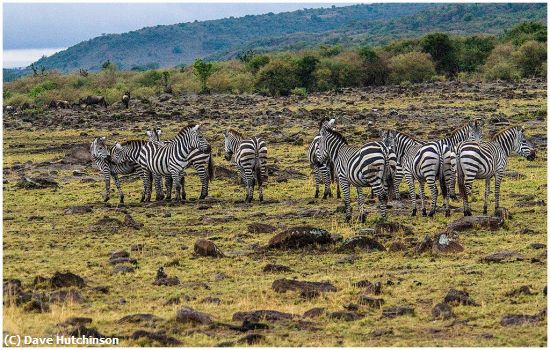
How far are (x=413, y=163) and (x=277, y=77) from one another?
136 feet

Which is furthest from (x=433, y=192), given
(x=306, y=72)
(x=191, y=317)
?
(x=306, y=72)

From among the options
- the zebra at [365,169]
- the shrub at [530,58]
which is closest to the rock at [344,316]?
the zebra at [365,169]

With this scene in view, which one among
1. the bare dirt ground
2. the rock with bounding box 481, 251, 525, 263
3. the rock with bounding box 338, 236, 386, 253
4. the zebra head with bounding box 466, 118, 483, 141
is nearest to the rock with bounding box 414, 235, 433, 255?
the bare dirt ground

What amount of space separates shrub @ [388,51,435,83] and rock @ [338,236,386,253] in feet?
147

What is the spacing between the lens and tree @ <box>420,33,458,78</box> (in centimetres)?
6300

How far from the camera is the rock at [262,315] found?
9.45 metres

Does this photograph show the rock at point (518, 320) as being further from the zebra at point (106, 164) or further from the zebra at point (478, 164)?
the zebra at point (106, 164)

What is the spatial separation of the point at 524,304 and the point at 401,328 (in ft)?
5.06

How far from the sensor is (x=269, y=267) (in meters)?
12.0

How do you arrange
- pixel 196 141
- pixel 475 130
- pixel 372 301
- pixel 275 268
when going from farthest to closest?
pixel 196 141 < pixel 475 130 < pixel 275 268 < pixel 372 301

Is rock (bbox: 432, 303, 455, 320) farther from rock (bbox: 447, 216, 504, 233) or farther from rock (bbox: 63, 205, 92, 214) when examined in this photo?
rock (bbox: 63, 205, 92, 214)

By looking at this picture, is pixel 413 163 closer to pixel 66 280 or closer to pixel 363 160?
pixel 363 160

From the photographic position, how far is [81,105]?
48.1 m

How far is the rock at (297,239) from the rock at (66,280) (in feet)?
10.4
